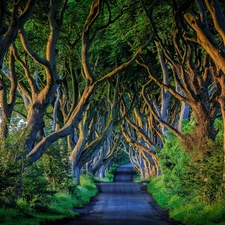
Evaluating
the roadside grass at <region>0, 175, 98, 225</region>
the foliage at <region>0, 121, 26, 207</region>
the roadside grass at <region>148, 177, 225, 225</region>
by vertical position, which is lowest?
the roadside grass at <region>148, 177, 225, 225</region>

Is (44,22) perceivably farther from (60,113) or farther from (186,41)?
(60,113)

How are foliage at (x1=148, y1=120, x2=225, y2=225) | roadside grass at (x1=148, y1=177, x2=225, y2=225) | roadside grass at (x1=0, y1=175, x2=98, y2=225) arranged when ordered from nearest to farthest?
roadside grass at (x1=0, y1=175, x2=98, y2=225) < roadside grass at (x1=148, y1=177, x2=225, y2=225) < foliage at (x1=148, y1=120, x2=225, y2=225)

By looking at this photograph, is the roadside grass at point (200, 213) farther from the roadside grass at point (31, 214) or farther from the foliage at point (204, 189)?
the roadside grass at point (31, 214)

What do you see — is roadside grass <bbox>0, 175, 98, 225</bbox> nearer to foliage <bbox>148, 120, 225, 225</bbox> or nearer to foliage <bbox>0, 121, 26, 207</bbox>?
foliage <bbox>0, 121, 26, 207</bbox>

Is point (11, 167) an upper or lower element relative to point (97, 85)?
lower

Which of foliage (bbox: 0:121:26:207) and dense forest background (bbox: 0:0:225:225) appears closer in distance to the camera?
foliage (bbox: 0:121:26:207)

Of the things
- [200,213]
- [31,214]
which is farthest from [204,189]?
[31,214]

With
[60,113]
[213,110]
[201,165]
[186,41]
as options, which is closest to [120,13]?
[186,41]

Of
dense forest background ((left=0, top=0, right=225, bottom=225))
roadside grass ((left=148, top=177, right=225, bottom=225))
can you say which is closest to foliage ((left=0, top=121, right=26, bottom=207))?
dense forest background ((left=0, top=0, right=225, bottom=225))

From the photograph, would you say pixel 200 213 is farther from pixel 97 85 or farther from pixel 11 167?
pixel 97 85

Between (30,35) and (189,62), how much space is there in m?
6.87

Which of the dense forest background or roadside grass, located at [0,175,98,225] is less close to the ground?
the dense forest background

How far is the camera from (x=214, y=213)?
13.5m

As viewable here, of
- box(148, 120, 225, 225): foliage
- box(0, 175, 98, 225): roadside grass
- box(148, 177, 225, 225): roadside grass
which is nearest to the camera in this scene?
box(0, 175, 98, 225): roadside grass
